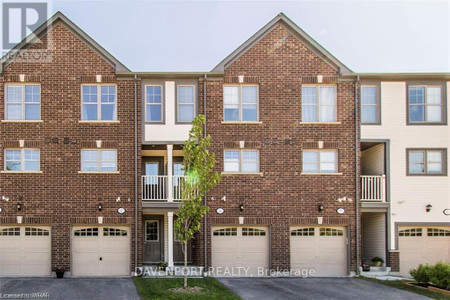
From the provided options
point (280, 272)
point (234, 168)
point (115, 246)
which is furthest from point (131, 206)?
point (280, 272)

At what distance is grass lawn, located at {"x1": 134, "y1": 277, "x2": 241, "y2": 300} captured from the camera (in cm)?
1540

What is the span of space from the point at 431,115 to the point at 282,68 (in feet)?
23.7

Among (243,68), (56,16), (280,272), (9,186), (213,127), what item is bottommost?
(280,272)

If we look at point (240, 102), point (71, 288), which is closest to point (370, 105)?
point (240, 102)

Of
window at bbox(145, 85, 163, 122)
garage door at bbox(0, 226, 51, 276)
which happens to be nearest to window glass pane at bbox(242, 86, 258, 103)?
window at bbox(145, 85, 163, 122)

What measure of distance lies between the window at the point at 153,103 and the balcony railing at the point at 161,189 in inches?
105

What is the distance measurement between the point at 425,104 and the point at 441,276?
26.2 ft

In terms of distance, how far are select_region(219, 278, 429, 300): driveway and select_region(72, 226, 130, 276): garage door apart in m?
4.66

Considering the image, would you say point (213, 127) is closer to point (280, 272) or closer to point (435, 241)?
point (280, 272)

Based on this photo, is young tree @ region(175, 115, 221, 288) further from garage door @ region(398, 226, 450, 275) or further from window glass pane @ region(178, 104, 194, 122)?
garage door @ region(398, 226, 450, 275)

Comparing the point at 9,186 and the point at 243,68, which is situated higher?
the point at 243,68

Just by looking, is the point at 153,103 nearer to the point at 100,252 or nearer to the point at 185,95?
the point at 185,95

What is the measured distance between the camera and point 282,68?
2106 cm

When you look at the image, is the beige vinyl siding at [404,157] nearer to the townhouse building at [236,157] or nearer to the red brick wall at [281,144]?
the townhouse building at [236,157]
